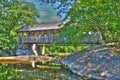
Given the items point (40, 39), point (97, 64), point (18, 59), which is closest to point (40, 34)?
point (40, 39)

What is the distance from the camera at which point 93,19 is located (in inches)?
527

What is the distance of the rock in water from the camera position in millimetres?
9227

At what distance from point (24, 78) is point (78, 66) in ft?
33.5

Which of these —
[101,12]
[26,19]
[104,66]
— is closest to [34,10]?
[26,19]

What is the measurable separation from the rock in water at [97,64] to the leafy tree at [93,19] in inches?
51.6

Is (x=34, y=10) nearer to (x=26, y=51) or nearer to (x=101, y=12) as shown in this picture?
(x=26, y=51)

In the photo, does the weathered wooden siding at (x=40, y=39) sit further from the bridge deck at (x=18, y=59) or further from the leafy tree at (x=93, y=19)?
the leafy tree at (x=93, y=19)

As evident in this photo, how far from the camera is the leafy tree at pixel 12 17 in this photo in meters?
23.5

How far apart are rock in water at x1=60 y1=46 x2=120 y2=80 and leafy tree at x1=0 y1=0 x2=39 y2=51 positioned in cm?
1126

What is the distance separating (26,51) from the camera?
39125mm

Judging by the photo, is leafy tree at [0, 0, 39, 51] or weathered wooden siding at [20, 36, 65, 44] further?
weathered wooden siding at [20, 36, 65, 44]

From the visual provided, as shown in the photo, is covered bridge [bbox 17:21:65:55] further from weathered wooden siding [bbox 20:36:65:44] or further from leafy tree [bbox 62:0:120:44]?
leafy tree [bbox 62:0:120:44]

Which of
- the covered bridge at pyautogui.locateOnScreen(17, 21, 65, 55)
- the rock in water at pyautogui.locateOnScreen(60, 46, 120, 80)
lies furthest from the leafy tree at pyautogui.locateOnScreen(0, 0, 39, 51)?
the rock in water at pyautogui.locateOnScreen(60, 46, 120, 80)

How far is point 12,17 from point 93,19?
1846 cm
